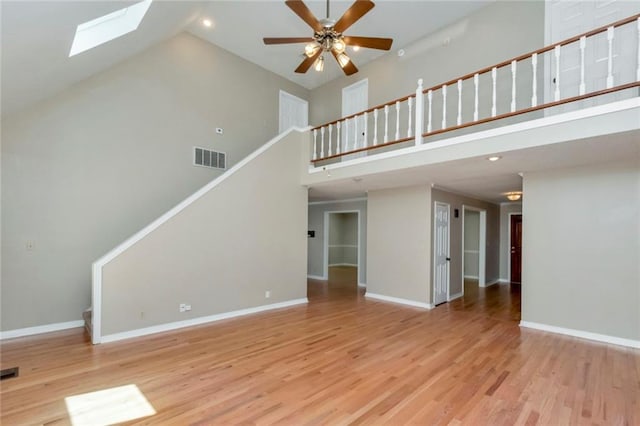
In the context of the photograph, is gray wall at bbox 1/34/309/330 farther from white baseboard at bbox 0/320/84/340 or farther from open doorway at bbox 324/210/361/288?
open doorway at bbox 324/210/361/288

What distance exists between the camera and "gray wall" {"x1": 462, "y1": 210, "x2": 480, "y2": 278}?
29.8 ft

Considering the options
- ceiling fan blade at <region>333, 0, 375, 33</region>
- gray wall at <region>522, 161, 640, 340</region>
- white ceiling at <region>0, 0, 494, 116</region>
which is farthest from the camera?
gray wall at <region>522, 161, 640, 340</region>

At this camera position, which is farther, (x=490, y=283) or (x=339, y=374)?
(x=490, y=283)

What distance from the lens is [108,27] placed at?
4.05 m

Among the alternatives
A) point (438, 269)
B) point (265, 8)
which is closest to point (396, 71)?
point (265, 8)

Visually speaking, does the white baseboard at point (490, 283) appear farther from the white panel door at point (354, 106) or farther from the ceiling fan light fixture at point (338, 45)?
the ceiling fan light fixture at point (338, 45)

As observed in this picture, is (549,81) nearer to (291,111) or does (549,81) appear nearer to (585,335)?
(585,335)

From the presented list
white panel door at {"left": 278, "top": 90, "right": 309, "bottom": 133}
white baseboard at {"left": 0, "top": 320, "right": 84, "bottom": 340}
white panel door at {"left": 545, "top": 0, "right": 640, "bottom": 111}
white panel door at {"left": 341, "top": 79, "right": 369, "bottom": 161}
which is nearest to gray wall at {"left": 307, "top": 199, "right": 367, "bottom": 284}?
white panel door at {"left": 341, "top": 79, "right": 369, "bottom": 161}

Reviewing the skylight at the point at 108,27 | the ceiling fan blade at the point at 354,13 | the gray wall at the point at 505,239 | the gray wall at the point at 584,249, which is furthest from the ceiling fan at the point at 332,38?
the gray wall at the point at 505,239

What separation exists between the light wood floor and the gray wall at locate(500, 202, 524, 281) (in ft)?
14.7

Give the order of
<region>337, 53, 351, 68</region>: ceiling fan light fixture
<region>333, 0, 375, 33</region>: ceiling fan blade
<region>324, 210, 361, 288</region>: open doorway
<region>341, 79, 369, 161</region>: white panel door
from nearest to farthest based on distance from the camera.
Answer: <region>333, 0, 375, 33</region>: ceiling fan blade
<region>337, 53, 351, 68</region>: ceiling fan light fixture
<region>341, 79, 369, 161</region>: white panel door
<region>324, 210, 361, 288</region>: open doorway

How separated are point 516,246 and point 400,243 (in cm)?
446

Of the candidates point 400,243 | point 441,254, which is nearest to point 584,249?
point 441,254

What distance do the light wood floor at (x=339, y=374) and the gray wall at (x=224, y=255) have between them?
1.41 feet
